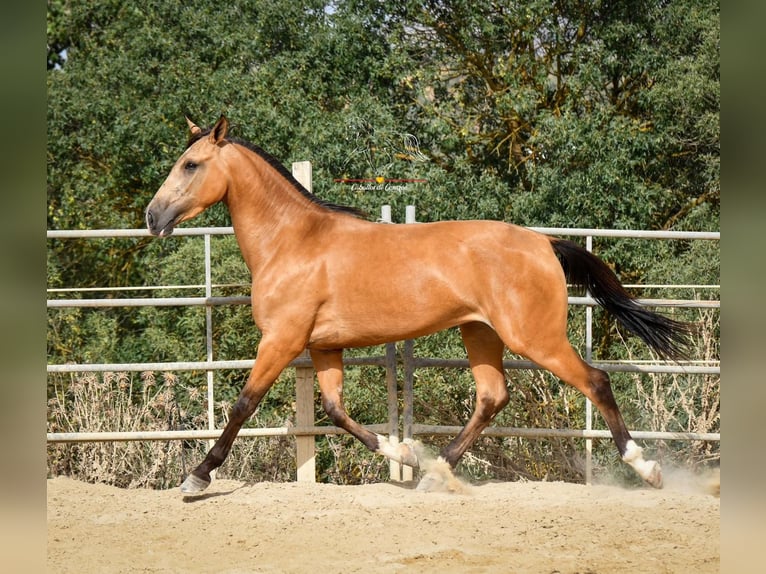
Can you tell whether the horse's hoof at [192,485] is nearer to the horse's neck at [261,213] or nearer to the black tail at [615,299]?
the horse's neck at [261,213]

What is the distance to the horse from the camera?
189 inches

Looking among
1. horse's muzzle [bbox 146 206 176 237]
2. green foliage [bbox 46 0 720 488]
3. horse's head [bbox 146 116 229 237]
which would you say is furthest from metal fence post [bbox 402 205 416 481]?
green foliage [bbox 46 0 720 488]

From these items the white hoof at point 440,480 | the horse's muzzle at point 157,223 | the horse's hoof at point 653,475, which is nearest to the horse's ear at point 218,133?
the horse's muzzle at point 157,223

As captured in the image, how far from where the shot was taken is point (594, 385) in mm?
4805

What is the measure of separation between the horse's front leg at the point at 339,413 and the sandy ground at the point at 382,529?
0.81 ft

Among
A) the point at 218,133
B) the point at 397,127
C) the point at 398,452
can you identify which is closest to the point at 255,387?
the point at 398,452

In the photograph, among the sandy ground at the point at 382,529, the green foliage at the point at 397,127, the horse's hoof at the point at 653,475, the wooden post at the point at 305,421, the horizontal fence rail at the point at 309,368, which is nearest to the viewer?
the sandy ground at the point at 382,529

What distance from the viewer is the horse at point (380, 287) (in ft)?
15.7

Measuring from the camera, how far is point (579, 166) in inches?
380

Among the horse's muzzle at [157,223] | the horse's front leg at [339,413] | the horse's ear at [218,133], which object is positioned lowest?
the horse's front leg at [339,413]

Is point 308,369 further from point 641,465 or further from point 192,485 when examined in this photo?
point 641,465

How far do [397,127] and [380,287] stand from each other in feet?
19.3

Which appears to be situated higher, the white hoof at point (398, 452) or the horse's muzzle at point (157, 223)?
Result: the horse's muzzle at point (157, 223)

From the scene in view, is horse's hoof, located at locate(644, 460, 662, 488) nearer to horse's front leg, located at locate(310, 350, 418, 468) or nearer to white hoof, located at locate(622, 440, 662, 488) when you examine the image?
white hoof, located at locate(622, 440, 662, 488)
